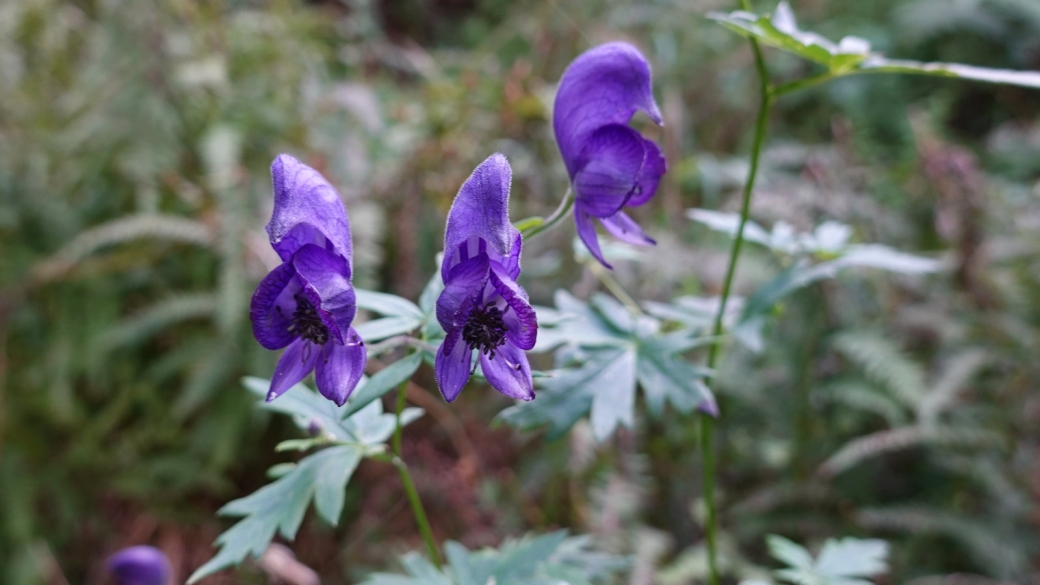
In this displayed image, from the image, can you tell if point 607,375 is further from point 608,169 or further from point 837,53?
point 837,53

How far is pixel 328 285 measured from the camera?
1.71 ft

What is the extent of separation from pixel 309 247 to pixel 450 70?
87.7 inches

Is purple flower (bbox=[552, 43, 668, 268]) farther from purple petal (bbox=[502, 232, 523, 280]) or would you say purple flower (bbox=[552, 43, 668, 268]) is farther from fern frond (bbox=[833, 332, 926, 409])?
fern frond (bbox=[833, 332, 926, 409])

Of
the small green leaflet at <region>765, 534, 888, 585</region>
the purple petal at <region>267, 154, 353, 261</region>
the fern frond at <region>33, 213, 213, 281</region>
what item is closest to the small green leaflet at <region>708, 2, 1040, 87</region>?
the purple petal at <region>267, 154, 353, 261</region>

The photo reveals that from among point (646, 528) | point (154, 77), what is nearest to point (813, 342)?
point (646, 528)

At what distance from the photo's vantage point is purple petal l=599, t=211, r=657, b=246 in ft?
2.24

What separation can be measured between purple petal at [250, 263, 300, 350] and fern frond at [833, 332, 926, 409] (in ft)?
4.28

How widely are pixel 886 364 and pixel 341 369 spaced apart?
1.33 metres

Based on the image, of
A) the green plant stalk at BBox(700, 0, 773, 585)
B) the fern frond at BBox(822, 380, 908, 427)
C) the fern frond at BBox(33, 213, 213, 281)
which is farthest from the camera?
the fern frond at BBox(33, 213, 213, 281)

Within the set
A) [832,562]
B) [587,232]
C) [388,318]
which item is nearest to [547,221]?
[587,232]

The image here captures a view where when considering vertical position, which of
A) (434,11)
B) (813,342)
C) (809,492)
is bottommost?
(809,492)

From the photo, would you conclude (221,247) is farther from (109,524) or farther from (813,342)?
(813,342)

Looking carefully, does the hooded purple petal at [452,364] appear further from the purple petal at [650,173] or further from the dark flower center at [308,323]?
the purple petal at [650,173]

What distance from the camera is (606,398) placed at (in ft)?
2.36
